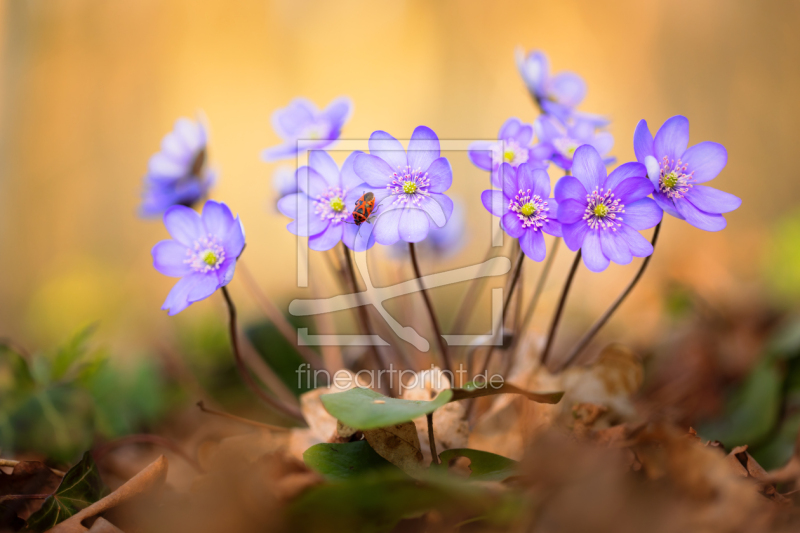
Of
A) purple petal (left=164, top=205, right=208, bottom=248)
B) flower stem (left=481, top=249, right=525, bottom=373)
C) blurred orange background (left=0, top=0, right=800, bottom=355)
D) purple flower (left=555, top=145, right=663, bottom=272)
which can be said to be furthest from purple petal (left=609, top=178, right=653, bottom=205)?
Answer: blurred orange background (left=0, top=0, right=800, bottom=355)

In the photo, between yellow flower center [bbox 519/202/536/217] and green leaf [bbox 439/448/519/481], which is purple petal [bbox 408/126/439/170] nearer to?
yellow flower center [bbox 519/202/536/217]

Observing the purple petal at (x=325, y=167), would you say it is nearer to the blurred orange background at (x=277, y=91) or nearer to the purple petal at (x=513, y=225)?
the purple petal at (x=513, y=225)

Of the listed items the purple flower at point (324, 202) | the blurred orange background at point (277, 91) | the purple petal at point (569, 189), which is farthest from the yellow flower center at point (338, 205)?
the blurred orange background at point (277, 91)

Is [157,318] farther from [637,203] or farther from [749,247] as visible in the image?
[749,247]

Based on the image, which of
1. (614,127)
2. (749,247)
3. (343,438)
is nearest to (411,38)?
(614,127)

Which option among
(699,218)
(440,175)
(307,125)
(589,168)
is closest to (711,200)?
(699,218)

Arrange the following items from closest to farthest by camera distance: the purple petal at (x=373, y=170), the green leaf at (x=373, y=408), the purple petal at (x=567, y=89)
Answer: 1. the green leaf at (x=373, y=408)
2. the purple petal at (x=373, y=170)
3. the purple petal at (x=567, y=89)
